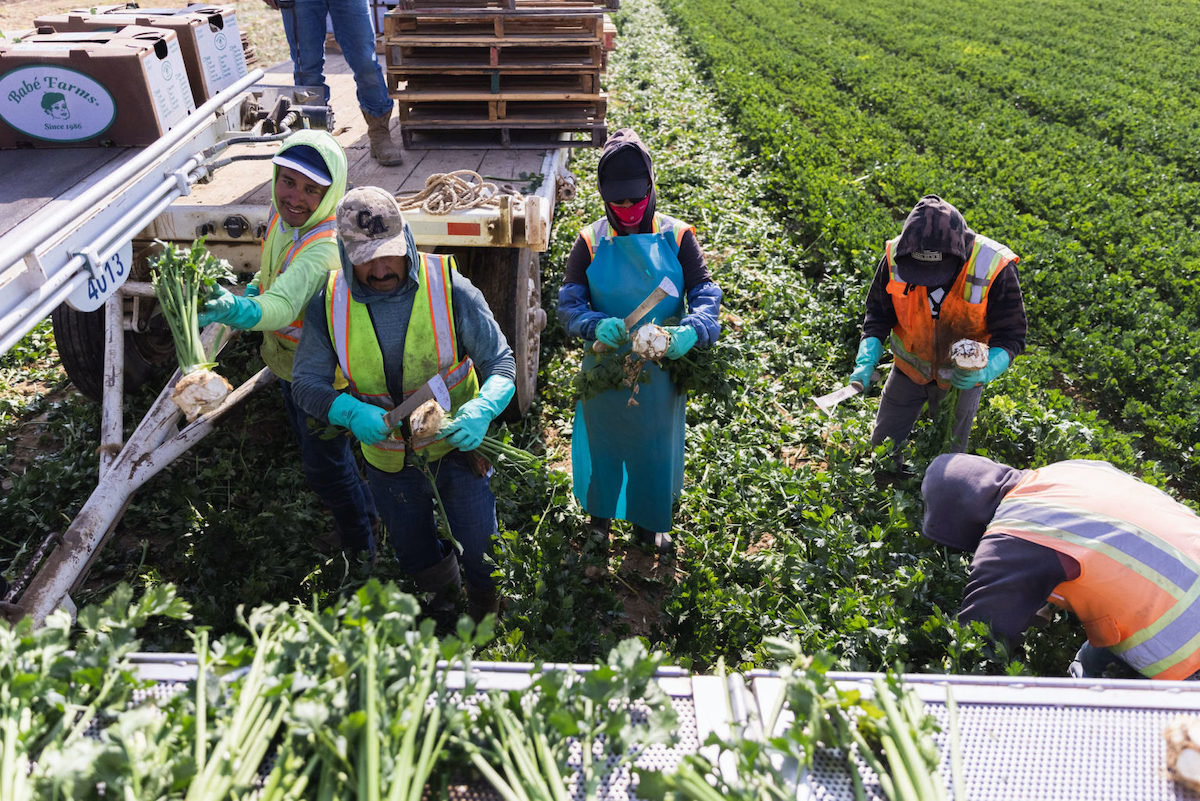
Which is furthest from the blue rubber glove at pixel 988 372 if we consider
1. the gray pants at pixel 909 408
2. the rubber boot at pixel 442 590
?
the rubber boot at pixel 442 590

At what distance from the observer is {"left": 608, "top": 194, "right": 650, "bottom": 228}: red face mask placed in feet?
11.2

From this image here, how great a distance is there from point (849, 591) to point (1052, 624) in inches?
29.9

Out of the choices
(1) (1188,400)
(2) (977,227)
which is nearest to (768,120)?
(2) (977,227)

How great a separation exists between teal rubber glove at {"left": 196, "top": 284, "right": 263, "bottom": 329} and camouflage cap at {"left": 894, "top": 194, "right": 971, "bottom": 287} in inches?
109

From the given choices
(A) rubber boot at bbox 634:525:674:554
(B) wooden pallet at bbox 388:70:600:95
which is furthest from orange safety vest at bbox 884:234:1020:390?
(B) wooden pallet at bbox 388:70:600:95

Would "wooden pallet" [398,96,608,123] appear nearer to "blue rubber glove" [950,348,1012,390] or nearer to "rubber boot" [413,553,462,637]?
"blue rubber glove" [950,348,1012,390]

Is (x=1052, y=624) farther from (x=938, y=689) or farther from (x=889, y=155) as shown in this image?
(x=889, y=155)

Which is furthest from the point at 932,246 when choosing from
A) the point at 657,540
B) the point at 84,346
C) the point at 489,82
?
the point at 84,346

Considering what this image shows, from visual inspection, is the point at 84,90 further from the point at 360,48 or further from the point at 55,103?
the point at 360,48

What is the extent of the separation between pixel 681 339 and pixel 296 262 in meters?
1.63

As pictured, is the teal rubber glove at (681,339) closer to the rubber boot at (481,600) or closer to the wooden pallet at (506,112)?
the rubber boot at (481,600)

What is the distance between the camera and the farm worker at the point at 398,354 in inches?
108

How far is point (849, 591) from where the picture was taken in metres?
3.24

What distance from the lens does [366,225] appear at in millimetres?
2646
